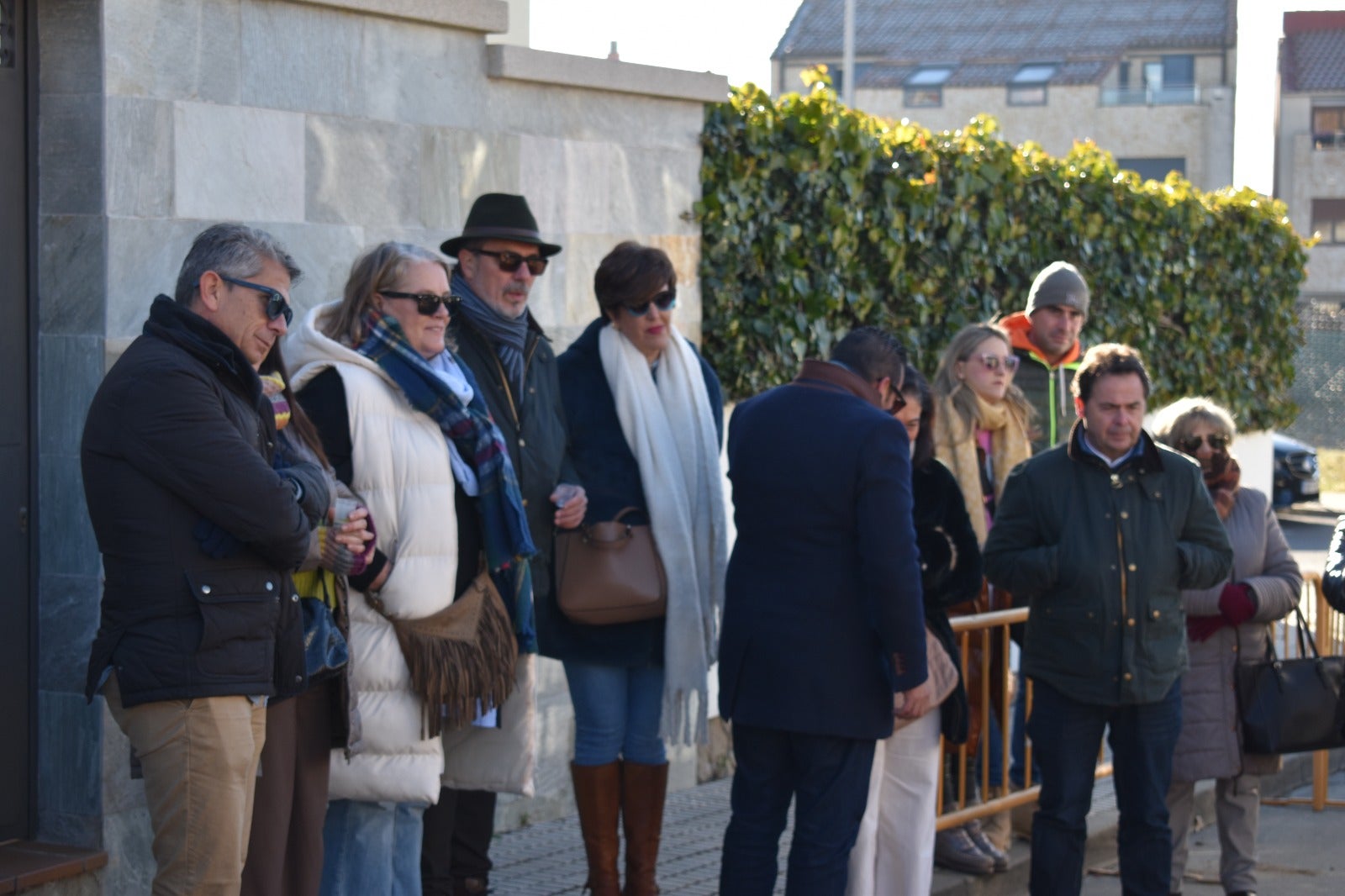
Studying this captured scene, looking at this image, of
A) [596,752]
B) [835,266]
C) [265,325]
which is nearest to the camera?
[265,325]

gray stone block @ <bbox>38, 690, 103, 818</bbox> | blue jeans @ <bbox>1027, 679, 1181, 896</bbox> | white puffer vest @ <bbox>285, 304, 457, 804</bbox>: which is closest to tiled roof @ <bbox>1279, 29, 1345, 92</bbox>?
blue jeans @ <bbox>1027, 679, 1181, 896</bbox>

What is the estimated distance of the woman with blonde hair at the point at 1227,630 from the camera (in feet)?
20.2

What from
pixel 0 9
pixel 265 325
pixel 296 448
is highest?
pixel 0 9

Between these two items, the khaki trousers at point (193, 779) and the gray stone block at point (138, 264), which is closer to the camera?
the khaki trousers at point (193, 779)

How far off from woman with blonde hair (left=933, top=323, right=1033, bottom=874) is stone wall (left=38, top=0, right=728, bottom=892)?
1.48 meters

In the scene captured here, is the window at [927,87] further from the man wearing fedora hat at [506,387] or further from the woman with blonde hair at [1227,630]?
the man wearing fedora hat at [506,387]

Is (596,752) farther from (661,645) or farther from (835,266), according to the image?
(835,266)

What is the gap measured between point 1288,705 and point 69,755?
157 inches

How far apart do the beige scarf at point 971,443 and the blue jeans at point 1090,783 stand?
1009 millimetres

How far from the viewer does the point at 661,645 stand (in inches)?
219

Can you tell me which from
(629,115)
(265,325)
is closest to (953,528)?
(265,325)

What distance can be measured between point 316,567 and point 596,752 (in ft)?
4.47

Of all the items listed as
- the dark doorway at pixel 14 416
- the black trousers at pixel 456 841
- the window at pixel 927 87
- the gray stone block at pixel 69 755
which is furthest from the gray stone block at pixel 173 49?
the window at pixel 927 87

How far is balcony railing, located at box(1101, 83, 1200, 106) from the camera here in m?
50.1
